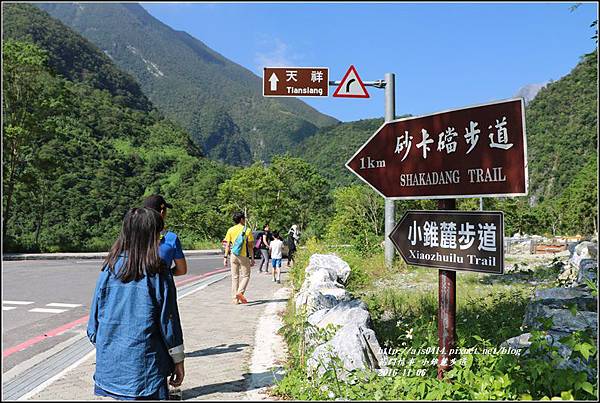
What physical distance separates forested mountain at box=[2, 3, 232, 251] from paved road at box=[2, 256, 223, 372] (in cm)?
289

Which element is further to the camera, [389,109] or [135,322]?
[389,109]

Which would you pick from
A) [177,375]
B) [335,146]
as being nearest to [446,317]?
[177,375]

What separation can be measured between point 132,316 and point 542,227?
71.3m

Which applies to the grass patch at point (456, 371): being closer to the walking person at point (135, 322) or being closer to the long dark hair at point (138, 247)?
the walking person at point (135, 322)

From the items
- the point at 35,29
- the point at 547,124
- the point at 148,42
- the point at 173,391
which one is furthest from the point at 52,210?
the point at 148,42

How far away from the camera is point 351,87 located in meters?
8.68

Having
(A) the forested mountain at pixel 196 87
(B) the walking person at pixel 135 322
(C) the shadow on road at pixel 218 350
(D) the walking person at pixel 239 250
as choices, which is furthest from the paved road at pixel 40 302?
(A) the forested mountain at pixel 196 87

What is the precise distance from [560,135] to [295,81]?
298 ft

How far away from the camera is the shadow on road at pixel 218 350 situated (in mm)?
5488

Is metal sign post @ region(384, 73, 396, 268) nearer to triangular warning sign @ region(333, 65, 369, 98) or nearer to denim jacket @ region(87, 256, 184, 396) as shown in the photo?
triangular warning sign @ region(333, 65, 369, 98)

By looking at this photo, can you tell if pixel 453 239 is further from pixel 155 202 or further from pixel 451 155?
pixel 155 202

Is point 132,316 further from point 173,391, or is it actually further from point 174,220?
point 174,220

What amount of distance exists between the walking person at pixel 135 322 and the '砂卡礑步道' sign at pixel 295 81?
18.8ft

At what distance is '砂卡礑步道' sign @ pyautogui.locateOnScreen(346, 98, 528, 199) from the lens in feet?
10.6
